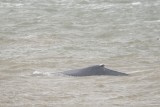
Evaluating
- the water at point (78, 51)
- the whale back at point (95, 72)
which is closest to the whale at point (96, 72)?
the whale back at point (95, 72)

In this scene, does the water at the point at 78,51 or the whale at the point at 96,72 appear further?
the whale at the point at 96,72

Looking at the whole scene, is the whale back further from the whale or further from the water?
the water

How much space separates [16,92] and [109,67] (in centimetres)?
358

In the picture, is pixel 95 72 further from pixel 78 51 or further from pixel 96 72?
pixel 78 51

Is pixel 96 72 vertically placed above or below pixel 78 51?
above

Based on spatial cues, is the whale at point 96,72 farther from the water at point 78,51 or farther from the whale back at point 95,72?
the water at point 78,51

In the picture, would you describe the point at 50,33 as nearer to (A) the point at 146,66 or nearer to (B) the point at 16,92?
(A) the point at 146,66

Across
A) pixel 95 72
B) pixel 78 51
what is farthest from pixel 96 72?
pixel 78 51

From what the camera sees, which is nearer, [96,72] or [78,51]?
[96,72]

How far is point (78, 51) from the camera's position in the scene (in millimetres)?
18078

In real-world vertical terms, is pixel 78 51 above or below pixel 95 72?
below

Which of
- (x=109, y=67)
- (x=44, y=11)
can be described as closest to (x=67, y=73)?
(x=109, y=67)

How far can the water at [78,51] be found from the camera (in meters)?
12.3

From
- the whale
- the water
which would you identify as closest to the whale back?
the whale
